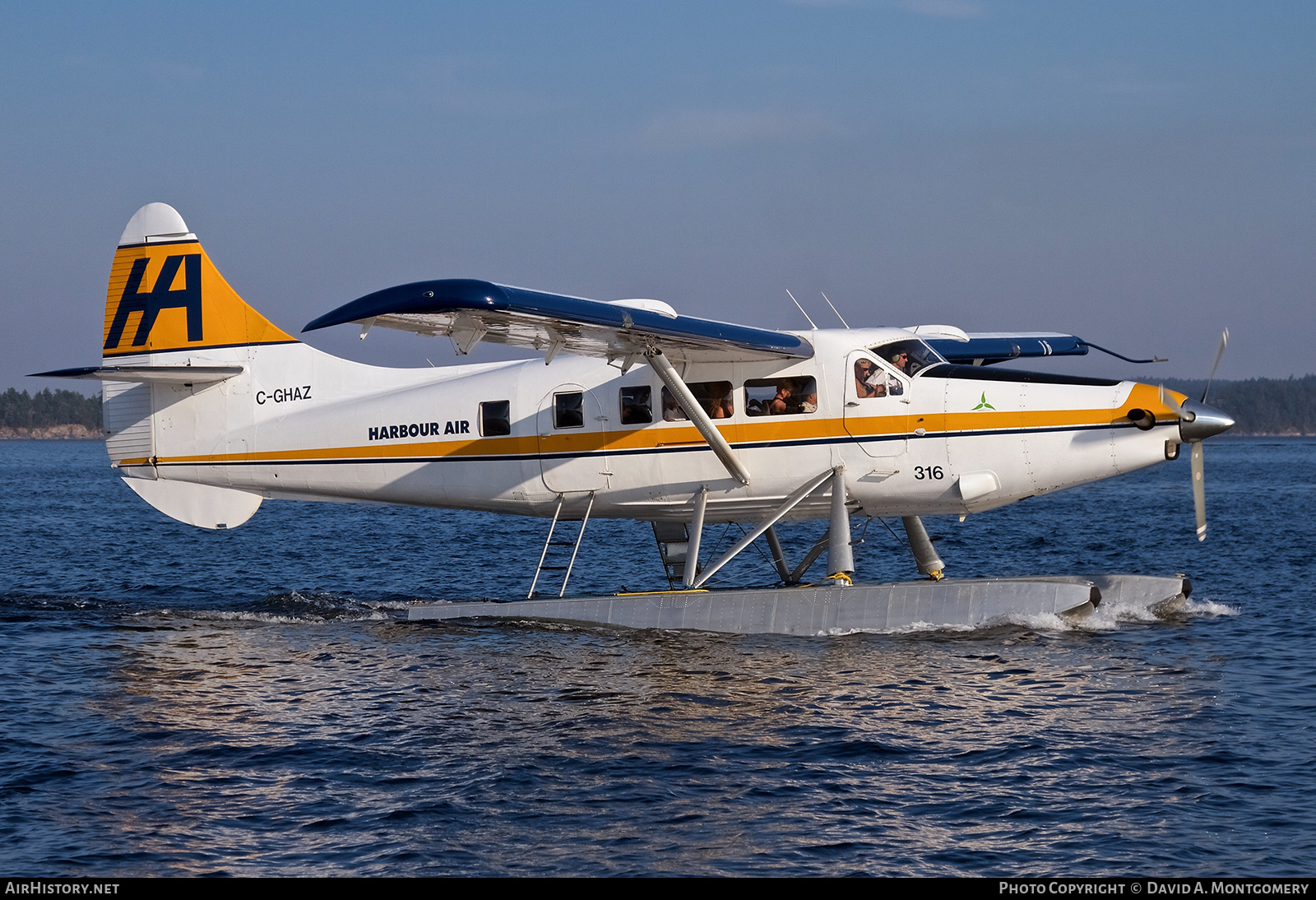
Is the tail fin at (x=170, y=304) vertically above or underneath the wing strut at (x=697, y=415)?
above

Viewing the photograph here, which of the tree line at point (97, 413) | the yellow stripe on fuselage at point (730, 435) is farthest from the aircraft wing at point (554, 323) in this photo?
the tree line at point (97, 413)

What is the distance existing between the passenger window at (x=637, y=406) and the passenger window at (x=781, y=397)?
122 cm

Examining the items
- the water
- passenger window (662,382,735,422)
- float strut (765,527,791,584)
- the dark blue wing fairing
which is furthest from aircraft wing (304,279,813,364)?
the dark blue wing fairing

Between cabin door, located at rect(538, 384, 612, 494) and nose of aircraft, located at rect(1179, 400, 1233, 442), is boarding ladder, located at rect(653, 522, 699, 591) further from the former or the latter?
nose of aircraft, located at rect(1179, 400, 1233, 442)

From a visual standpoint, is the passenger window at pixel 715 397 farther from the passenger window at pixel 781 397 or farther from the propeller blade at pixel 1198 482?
the propeller blade at pixel 1198 482

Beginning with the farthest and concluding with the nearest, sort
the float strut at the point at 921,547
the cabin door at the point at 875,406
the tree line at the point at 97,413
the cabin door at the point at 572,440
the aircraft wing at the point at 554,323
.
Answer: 1. the tree line at the point at 97,413
2. the float strut at the point at 921,547
3. the cabin door at the point at 572,440
4. the cabin door at the point at 875,406
5. the aircraft wing at the point at 554,323

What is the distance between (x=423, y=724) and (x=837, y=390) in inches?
250

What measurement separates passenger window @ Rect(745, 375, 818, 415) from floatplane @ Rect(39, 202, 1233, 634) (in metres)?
0.02

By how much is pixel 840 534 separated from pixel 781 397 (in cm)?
179

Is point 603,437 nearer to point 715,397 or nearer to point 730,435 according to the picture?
point 715,397

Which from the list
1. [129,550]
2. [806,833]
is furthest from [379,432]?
[129,550]

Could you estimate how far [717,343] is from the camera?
12961 millimetres

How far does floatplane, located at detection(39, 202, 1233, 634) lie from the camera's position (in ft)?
43.2

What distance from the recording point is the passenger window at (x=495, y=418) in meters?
14.7
